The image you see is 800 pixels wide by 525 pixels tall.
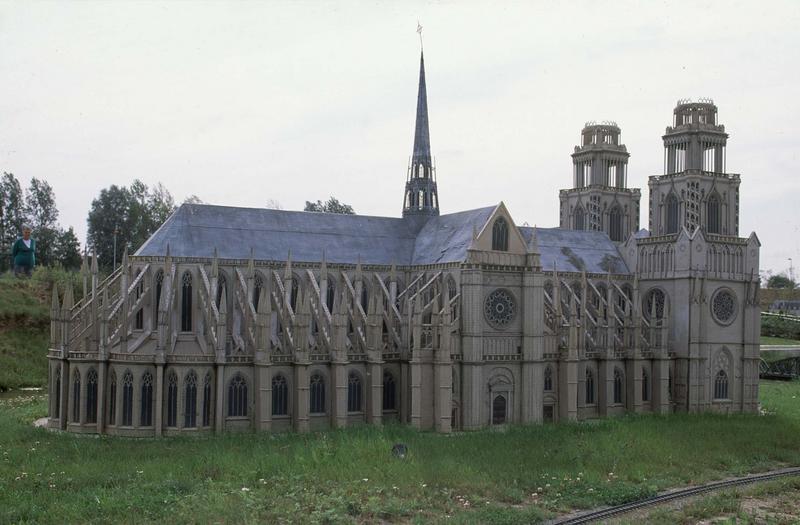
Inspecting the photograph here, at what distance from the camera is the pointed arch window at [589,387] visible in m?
62.3

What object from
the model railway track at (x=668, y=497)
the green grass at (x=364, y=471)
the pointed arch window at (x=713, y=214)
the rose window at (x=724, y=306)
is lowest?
the model railway track at (x=668, y=497)

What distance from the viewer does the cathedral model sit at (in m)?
50.7

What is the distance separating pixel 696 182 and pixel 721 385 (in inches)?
600

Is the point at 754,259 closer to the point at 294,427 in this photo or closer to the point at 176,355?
the point at 294,427

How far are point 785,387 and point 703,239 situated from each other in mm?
28861

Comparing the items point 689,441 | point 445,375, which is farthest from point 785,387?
point 445,375

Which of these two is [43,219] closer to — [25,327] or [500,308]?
[25,327]

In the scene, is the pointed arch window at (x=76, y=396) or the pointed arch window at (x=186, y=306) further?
the pointed arch window at (x=186, y=306)

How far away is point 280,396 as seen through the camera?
52.1 m

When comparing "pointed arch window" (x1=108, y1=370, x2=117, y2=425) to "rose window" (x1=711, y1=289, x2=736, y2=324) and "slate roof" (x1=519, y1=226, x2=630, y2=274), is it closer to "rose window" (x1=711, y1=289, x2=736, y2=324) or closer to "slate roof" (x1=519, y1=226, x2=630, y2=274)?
"slate roof" (x1=519, y1=226, x2=630, y2=274)

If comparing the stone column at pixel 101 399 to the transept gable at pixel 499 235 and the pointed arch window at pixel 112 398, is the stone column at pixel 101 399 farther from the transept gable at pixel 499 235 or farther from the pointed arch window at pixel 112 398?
the transept gable at pixel 499 235

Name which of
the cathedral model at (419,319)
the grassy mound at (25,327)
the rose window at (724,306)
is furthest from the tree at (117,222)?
the rose window at (724,306)

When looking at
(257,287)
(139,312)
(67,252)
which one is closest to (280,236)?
(257,287)

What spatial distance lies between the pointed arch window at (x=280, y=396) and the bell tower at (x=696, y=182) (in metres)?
32.6
